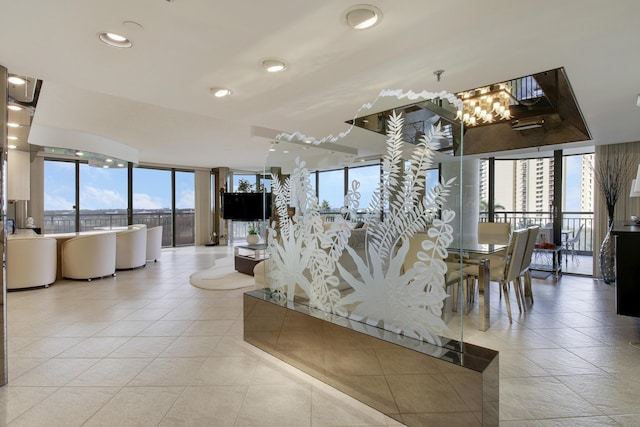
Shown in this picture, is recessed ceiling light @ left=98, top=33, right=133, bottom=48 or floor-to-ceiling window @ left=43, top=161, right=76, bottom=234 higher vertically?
recessed ceiling light @ left=98, top=33, right=133, bottom=48

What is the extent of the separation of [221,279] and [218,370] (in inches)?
121

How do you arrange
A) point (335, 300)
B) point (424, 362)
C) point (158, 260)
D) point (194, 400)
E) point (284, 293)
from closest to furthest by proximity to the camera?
point (424, 362), point (194, 400), point (335, 300), point (284, 293), point (158, 260)

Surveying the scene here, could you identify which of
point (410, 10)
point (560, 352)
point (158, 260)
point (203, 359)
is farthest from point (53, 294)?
point (560, 352)

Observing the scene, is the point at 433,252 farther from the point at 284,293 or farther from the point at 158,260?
the point at 158,260

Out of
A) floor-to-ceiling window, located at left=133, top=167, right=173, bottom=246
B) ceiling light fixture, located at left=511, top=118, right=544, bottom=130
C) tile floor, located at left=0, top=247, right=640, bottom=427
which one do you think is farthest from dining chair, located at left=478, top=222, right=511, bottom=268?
floor-to-ceiling window, located at left=133, top=167, right=173, bottom=246

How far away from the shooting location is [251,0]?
173 centimetres

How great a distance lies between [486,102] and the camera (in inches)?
142

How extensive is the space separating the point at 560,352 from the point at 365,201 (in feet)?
7.25

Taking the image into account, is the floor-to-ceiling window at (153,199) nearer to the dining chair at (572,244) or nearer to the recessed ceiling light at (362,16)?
the recessed ceiling light at (362,16)

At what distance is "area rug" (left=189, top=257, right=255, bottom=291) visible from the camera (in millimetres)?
4863

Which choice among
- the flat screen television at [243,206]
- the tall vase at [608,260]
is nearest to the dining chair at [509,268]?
the tall vase at [608,260]

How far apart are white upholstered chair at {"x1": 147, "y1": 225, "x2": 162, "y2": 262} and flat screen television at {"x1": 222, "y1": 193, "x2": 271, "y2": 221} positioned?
1.54 metres

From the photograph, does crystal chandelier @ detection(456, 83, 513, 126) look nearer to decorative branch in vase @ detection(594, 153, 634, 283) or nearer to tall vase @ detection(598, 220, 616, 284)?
tall vase @ detection(598, 220, 616, 284)

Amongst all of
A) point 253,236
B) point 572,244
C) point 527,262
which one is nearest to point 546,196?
point 572,244
